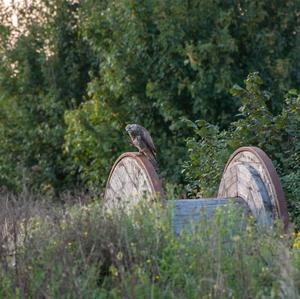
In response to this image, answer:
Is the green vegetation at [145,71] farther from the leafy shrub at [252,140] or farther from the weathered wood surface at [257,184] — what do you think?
the weathered wood surface at [257,184]

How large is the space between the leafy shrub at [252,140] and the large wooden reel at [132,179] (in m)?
1.18

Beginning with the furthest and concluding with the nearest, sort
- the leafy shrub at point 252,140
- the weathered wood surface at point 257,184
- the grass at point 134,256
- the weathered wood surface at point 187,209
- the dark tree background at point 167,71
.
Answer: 1. the dark tree background at point 167,71
2. the leafy shrub at point 252,140
3. the weathered wood surface at point 257,184
4. the weathered wood surface at point 187,209
5. the grass at point 134,256

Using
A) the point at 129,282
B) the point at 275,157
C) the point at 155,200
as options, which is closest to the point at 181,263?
the point at 129,282

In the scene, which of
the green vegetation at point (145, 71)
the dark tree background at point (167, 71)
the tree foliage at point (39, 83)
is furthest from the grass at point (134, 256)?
the tree foliage at point (39, 83)

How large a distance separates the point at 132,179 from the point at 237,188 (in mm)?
1066

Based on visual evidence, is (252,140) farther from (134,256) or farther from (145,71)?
(145,71)

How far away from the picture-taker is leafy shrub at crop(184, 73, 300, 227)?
10086 mm

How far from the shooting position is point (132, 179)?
8781 mm

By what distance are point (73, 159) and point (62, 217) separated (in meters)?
10.6

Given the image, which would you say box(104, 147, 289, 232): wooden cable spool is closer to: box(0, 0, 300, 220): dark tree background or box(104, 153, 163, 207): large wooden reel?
box(104, 153, 163, 207): large wooden reel

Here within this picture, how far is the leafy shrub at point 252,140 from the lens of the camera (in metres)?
10.1

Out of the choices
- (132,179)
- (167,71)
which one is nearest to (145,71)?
(167,71)

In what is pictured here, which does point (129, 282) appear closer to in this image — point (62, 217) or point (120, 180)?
point (62, 217)

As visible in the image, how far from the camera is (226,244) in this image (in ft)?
20.8
